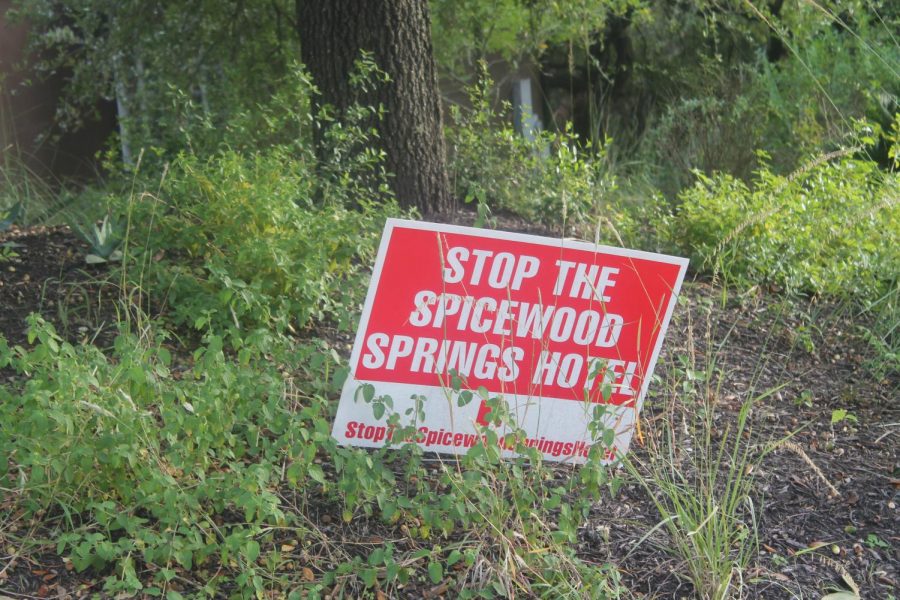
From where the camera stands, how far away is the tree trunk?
215 inches

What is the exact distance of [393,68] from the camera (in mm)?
5500

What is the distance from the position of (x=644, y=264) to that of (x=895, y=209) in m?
2.31

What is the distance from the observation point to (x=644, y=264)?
3453mm

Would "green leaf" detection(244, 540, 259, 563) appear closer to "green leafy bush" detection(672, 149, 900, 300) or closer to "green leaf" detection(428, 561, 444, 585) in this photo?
"green leaf" detection(428, 561, 444, 585)

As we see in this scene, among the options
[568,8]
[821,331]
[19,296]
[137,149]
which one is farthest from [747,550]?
[568,8]

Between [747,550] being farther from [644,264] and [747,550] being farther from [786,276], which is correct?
[786,276]

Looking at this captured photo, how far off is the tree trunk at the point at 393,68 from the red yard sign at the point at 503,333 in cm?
233

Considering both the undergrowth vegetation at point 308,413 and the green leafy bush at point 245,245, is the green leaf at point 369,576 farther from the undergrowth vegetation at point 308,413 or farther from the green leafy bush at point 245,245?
the green leafy bush at point 245,245

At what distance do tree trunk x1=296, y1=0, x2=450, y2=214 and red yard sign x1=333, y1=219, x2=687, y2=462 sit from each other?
233 centimetres

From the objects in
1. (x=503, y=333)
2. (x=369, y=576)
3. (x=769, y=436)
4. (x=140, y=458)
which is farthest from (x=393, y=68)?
(x=369, y=576)

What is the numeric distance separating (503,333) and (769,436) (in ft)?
3.84

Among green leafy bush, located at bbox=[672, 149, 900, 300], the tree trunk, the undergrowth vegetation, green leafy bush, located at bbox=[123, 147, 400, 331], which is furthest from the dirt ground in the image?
the tree trunk

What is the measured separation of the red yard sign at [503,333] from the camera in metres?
3.29

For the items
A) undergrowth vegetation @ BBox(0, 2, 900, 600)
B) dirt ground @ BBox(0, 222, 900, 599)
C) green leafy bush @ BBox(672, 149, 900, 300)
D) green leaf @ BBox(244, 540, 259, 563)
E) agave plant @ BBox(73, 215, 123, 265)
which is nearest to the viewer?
green leaf @ BBox(244, 540, 259, 563)
